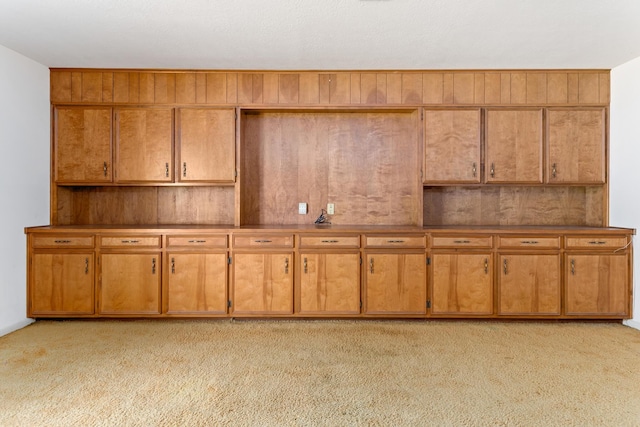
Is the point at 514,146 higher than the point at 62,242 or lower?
higher

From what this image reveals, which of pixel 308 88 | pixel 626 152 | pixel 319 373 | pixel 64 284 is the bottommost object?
pixel 319 373

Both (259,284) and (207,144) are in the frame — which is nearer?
(259,284)

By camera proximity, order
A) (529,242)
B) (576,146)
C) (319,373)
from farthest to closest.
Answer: (576,146)
(529,242)
(319,373)

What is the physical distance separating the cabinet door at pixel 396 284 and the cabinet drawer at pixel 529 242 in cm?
77

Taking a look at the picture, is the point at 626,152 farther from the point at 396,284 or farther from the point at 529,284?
the point at 396,284

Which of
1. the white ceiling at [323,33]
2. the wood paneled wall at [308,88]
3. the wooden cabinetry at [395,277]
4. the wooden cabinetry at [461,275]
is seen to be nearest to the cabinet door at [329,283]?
the wooden cabinetry at [395,277]

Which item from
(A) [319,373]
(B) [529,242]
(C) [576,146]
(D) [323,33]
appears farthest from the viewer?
(C) [576,146]

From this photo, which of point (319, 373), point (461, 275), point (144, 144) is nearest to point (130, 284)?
point (144, 144)

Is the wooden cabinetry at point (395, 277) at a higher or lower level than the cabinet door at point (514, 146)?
lower

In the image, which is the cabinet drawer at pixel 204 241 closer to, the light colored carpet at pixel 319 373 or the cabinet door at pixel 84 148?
the light colored carpet at pixel 319 373

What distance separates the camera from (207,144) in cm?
381

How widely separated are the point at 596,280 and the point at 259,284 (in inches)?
123

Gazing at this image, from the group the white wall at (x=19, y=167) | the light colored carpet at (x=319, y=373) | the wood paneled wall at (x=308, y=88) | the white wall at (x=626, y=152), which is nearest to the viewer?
the light colored carpet at (x=319, y=373)

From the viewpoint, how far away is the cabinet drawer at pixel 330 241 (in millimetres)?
3600
